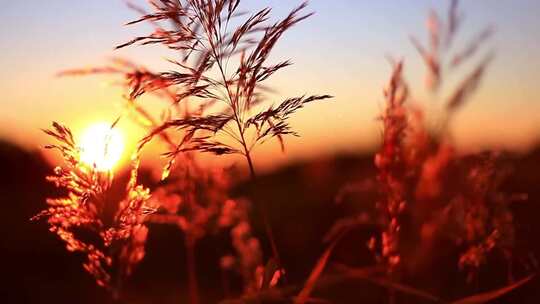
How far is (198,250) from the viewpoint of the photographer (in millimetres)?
6129

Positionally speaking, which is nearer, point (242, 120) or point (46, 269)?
point (242, 120)

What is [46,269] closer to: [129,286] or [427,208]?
[129,286]

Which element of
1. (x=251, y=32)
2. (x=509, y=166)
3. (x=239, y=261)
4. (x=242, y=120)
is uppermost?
(x=251, y=32)

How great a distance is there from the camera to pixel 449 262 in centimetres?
470

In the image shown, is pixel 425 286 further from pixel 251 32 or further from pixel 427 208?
pixel 251 32

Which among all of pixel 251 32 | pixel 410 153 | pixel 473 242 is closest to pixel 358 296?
pixel 473 242

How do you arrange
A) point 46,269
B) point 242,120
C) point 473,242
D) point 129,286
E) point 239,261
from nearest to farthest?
point 242,120
point 473,242
point 239,261
point 129,286
point 46,269

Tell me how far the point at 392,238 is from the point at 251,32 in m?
0.81

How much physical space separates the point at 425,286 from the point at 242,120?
1.46 m

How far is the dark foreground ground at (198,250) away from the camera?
4609mm

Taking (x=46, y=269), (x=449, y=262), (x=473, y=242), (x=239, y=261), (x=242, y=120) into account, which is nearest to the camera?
(x=242, y=120)

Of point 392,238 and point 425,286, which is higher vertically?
point 392,238

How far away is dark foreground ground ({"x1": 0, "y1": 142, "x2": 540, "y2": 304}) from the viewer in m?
4.61

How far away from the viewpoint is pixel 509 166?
310cm
